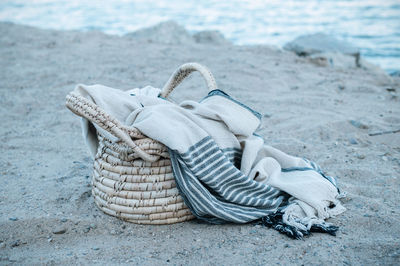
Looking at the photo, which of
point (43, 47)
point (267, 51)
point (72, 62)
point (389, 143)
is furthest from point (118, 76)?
point (389, 143)

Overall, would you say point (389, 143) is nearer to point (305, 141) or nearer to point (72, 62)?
point (305, 141)

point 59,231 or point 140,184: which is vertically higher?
point 140,184

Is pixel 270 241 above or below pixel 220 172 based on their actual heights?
below

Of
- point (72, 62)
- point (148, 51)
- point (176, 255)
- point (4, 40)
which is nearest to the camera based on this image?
point (176, 255)

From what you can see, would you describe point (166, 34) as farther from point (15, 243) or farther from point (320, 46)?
point (15, 243)

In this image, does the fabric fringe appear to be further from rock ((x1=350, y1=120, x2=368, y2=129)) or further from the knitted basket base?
rock ((x1=350, y1=120, x2=368, y2=129))

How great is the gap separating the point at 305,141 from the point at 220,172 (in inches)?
56.2

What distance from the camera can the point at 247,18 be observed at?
13109 mm

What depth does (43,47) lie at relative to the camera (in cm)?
657

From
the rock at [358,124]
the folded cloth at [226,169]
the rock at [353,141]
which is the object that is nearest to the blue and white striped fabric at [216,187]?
the folded cloth at [226,169]

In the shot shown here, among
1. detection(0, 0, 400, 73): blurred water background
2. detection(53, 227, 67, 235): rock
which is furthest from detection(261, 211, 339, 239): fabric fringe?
detection(0, 0, 400, 73): blurred water background

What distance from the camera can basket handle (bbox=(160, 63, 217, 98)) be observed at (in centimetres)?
272

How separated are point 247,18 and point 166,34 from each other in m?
5.68

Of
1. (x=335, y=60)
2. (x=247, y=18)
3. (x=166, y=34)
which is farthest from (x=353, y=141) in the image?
(x=247, y=18)
